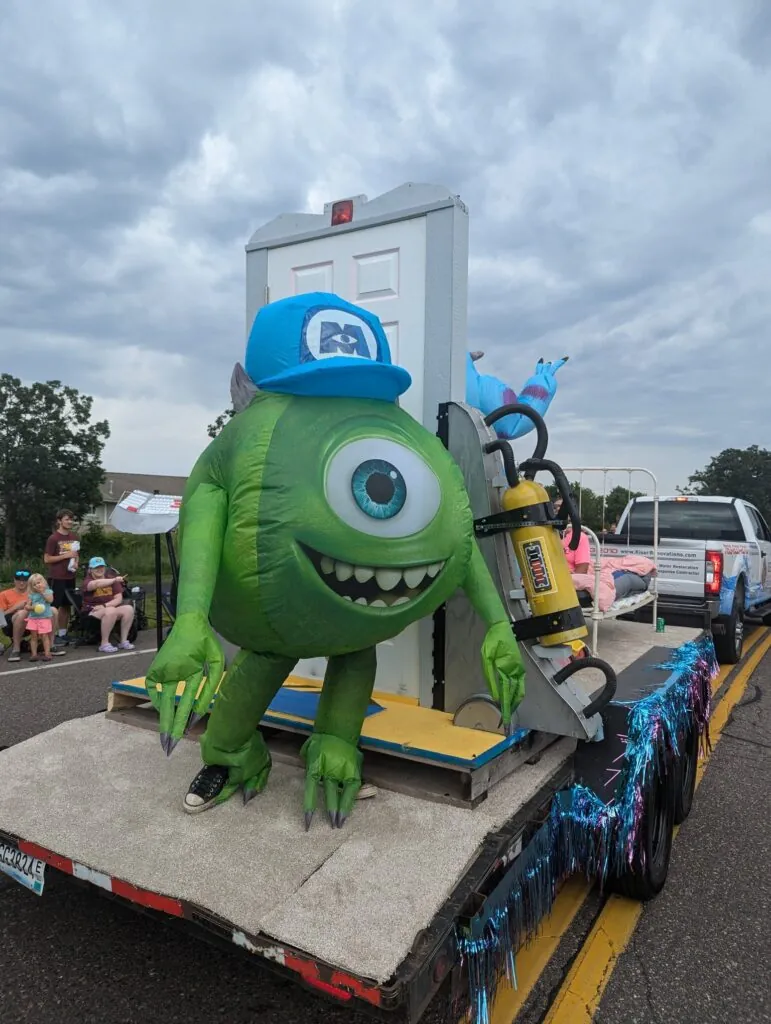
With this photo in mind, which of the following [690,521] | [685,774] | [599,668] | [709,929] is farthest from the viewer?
[690,521]

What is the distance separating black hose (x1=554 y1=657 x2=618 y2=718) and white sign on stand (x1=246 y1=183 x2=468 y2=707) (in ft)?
2.15

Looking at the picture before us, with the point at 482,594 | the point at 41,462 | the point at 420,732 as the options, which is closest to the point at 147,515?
the point at 420,732

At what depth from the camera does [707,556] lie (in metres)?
7.64

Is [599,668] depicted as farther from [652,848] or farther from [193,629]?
[193,629]

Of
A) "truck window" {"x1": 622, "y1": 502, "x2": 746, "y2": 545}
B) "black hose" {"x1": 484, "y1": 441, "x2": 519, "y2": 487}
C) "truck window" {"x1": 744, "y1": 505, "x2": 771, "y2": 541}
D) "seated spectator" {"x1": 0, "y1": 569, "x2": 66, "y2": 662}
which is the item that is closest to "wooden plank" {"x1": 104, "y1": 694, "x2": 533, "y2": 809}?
"black hose" {"x1": 484, "y1": 441, "x2": 519, "y2": 487}

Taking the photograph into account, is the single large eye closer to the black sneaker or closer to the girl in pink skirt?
the black sneaker

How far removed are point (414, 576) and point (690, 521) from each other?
7942 millimetres

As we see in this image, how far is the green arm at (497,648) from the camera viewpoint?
8.44 feet

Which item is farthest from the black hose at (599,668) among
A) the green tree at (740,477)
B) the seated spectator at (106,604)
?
the green tree at (740,477)

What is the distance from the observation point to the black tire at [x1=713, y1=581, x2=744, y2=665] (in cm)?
811

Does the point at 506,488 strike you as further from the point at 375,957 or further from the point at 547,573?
the point at 375,957

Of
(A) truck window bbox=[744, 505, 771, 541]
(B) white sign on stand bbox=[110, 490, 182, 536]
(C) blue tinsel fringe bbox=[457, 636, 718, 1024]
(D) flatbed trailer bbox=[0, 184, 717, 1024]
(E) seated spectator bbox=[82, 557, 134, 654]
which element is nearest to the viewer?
(D) flatbed trailer bbox=[0, 184, 717, 1024]

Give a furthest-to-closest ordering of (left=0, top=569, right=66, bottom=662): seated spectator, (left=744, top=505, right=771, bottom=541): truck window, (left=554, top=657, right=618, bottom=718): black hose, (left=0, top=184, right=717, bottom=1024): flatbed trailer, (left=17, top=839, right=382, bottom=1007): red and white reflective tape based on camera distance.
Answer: (left=744, top=505, right=771, bottom=541): truck window, (left=0, top=569, right=66, bottom=662): seated spectator, (left=554, top=657, right=618, bottom=718): black hose, (left=0, top=184, right=717, bottom=1024): flatbed trailer, (left=17, top=839, right=382, bottom=1007): red and white reflective tape

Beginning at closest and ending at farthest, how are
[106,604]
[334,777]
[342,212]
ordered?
[334,777] < [342,212] < [106,604]
